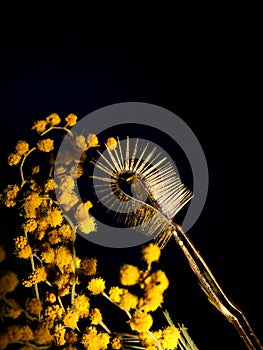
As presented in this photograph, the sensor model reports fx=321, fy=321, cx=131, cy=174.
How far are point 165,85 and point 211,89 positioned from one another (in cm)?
12

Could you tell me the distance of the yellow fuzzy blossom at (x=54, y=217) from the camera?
48cm

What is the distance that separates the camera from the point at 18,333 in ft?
1.28

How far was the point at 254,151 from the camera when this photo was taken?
0.73 m

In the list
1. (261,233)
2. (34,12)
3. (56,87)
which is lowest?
(261,233)

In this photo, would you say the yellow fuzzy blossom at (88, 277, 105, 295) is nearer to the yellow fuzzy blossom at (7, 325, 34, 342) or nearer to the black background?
the yellow fuzzy blossom at (7, 325, 34, 342)

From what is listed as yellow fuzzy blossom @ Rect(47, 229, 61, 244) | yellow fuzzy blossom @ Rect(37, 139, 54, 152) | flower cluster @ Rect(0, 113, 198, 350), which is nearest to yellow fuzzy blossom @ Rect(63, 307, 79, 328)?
flower cluster @ Rect(0, 113, 198, 350)

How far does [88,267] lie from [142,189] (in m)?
0.15

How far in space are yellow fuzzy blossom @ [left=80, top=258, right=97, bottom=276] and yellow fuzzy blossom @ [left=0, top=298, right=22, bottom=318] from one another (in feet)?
0.37

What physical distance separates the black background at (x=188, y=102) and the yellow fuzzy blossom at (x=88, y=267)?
225mm

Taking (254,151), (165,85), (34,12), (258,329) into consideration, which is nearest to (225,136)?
(254,151)

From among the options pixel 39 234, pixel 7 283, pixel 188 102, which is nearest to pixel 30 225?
pixel 39 234

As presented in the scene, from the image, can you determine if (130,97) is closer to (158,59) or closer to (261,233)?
(158,59)

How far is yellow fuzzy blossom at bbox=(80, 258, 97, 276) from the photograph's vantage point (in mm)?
480

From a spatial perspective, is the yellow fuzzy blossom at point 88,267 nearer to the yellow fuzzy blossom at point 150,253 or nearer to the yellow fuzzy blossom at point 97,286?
the yellow fuzzy blossom at point 97,286
